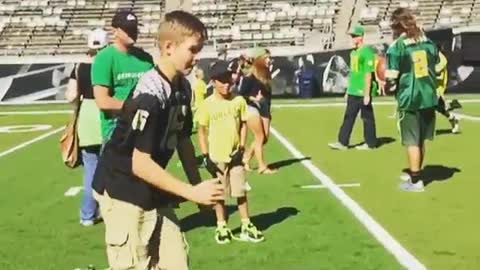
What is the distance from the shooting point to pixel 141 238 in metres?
5.04

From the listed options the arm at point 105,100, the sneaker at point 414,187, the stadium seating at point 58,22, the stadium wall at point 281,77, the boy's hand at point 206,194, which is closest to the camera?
the boy's hand at point 206,194

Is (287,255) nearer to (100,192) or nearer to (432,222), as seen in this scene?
(432,222)

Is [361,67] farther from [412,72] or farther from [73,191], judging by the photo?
[73,191]

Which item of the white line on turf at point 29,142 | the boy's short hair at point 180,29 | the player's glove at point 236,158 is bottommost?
the white line on turf at point 29,142

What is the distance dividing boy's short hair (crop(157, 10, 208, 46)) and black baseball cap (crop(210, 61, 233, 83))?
13.6ft

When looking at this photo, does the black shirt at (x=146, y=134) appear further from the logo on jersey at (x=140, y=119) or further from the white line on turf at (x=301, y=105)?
the white line on turf at (x=301, y=105)

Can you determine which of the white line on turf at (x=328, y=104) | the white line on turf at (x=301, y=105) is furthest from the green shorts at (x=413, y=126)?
the white line on turf at (x=301, y=105)

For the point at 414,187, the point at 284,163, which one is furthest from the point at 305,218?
the point at 284,163

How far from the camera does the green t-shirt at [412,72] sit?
11031 mm

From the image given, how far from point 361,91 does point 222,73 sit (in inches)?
330

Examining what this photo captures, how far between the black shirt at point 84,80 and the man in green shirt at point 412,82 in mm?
3418

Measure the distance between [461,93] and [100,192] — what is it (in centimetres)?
2866

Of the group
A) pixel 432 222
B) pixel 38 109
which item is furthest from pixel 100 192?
pixel 38 109

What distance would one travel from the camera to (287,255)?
8.13 metres
